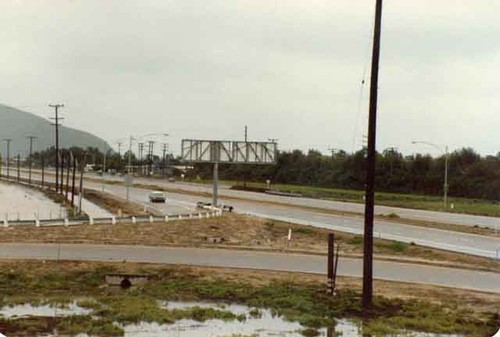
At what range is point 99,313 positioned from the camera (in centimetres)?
1423

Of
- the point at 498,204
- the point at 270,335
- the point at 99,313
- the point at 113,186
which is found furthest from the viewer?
the point at 113,186

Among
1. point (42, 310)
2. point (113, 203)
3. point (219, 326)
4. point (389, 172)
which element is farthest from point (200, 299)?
point (389, 172)

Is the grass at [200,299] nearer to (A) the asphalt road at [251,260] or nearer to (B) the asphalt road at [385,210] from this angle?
(A) the asphalt road at [251,260]

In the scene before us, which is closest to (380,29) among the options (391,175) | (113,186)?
(391,175)

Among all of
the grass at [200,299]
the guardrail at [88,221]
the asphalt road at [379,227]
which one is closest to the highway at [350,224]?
the asphalt road at [379,227]

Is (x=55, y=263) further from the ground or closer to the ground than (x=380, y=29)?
closer to the ground

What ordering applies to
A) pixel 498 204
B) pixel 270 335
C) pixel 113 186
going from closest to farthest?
pixel 270 335 < pixel 498 204 < pixel 113 186

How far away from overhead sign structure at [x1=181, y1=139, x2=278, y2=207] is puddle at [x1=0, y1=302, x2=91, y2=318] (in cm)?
3284

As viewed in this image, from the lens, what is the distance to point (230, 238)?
3431cm

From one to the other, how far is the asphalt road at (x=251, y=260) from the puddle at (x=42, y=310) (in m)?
7.66

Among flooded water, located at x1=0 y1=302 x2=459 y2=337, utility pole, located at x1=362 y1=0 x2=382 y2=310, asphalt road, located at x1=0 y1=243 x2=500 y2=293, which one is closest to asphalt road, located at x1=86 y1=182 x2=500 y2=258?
asphalt road, located at x1=0 y1=243 x2=500 y2=293

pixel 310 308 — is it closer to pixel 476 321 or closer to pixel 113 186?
pixel 476 321

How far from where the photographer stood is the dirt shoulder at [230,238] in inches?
1088

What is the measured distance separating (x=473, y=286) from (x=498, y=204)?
50.8 m
